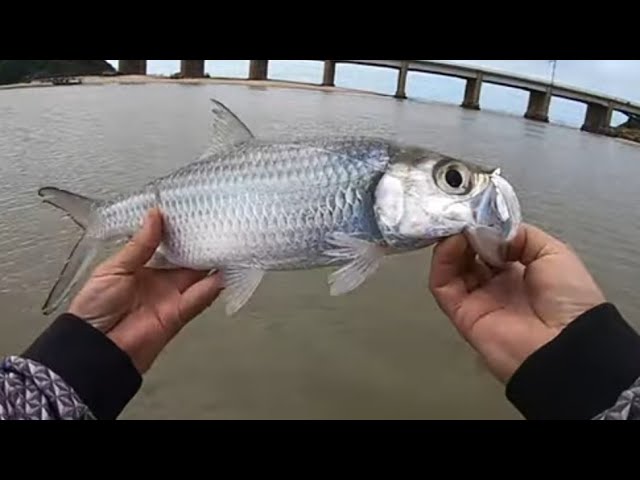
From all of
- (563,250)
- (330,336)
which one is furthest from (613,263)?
(563,250)

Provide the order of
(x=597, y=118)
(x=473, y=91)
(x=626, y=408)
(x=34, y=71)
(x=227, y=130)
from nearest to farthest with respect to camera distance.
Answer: (x=626, y=408), (x=227, y=130), (x=34, y=71), (x=597, y=118), (x=473, y=91)

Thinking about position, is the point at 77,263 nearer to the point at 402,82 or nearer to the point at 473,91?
the point at 402,82

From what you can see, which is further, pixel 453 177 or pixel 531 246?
pixel 531 246

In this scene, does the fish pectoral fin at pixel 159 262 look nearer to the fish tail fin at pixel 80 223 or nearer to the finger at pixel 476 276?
the fish tail fin at pixel 80 223

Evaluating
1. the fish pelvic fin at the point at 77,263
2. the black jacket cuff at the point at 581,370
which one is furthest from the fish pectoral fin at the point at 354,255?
the fish pelvic fin at the point at 77,263

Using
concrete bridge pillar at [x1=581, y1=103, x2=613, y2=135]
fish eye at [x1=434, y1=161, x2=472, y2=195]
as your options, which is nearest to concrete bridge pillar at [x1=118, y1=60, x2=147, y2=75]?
fish eye at [x1=434, y1=161, x2=472, y2=195]

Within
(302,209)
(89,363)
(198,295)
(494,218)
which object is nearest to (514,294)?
(494,218)

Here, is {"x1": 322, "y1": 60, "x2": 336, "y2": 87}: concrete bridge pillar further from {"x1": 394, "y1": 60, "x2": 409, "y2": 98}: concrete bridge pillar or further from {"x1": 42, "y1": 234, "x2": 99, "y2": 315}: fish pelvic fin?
{"x1": 42, "y1": 234, "x2": 99, "y2": 315}: fish pelvic fin
